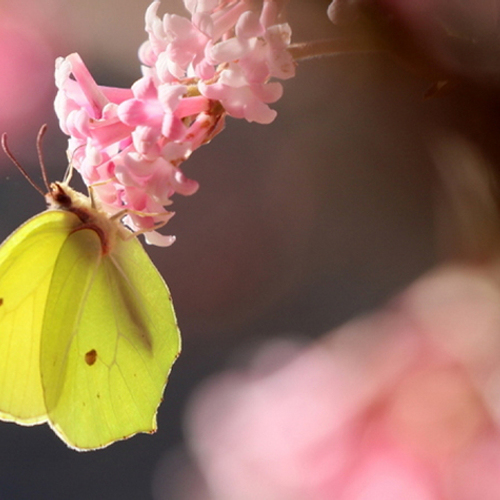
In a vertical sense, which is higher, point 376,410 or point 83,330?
point 83,330

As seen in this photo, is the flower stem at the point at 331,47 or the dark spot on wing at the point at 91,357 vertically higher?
the flower stem at the point at 331,47

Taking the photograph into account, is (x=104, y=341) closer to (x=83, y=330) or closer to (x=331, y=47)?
(x=83, y=330)

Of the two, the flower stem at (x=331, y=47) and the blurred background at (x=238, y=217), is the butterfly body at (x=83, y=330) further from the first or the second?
the blurred background at (x=238, y=217)

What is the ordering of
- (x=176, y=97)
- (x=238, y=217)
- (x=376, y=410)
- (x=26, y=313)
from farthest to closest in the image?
(x=238, y=217)
(x=376, y=410)
(x=26, y=313)
(x=176, y=97)

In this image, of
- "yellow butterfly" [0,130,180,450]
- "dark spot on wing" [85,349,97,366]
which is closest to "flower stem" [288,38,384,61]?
"yellow butterfly" [0,130,180,450]

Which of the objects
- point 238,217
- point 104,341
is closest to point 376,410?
point 104,341

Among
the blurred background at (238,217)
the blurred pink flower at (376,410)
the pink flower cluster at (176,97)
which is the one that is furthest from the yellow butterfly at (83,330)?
the blurred background at (238,217)
